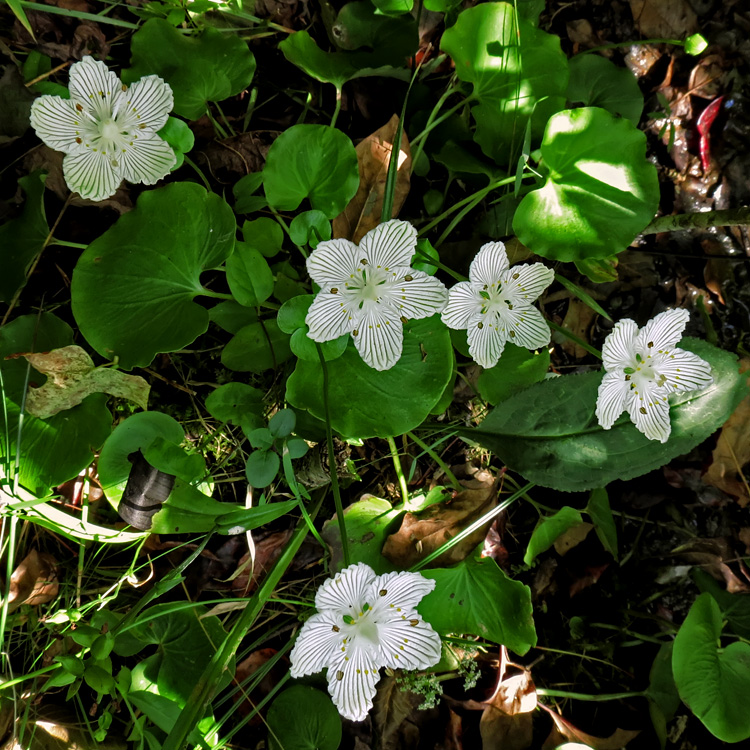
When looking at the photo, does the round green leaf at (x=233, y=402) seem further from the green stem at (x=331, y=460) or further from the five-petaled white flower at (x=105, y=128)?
the five-petaled white flower at (x=105, y=128)

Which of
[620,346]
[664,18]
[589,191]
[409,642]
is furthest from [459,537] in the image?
[664,18]

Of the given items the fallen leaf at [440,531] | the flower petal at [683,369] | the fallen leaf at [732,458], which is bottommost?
the fallen leaf at [732,458]

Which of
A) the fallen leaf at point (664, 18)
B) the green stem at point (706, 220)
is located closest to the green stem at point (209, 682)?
the green stem at point (706, 220)

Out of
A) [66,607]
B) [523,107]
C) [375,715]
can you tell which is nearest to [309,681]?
[375,715]

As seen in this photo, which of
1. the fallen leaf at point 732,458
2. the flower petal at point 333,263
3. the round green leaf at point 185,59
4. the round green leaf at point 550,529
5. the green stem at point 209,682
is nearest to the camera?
the green stem at point 209,682

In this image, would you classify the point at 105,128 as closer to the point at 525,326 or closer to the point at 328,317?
the point at 328,317

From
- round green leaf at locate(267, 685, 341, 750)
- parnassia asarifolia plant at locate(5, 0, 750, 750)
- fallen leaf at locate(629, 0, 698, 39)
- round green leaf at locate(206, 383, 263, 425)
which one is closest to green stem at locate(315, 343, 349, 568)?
parnassia asarifolia plant at locate(5, 0, 750, 750)
